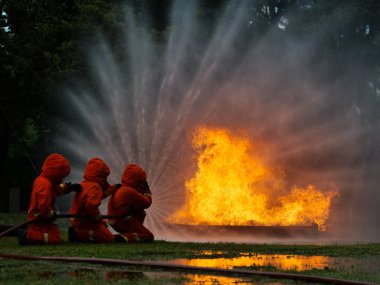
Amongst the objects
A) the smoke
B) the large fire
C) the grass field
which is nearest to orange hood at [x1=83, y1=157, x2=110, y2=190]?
the grass field

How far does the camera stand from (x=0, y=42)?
30.5m

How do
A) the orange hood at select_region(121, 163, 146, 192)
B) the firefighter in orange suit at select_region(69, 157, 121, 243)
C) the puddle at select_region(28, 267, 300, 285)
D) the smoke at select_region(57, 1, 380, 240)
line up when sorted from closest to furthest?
the puddle at select_region(28, 267, 300, 285) < the firefighter in orange suit at select_region(69, 157, 121, 243) < the orange hood at select_region(121, 163, 146, 192) < the smoke at select_region(57, 1, 380, 240)

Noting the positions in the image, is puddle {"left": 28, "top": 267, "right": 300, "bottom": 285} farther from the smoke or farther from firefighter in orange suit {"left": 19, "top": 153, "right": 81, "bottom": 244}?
the smoke

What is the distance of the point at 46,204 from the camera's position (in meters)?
12.2

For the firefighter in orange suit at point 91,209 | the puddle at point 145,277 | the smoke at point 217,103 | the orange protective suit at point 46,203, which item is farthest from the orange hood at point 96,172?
the smoke at point 217,103

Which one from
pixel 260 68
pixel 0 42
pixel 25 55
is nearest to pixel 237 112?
pixel 260 68

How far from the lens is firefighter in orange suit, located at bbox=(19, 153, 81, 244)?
478 inches

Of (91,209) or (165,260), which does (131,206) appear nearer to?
(91,209)

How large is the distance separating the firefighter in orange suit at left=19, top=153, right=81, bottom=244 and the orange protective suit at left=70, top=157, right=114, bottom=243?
285 millimetres

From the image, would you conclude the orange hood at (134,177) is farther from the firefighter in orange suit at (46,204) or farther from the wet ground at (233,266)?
the wet ground at (233,266)

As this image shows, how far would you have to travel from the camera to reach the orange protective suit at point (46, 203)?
39.9 ft

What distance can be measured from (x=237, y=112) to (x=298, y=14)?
812cm

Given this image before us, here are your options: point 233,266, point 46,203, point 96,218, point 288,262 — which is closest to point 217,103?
point 96,218

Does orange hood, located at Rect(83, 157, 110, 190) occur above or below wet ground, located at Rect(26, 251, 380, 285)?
above
